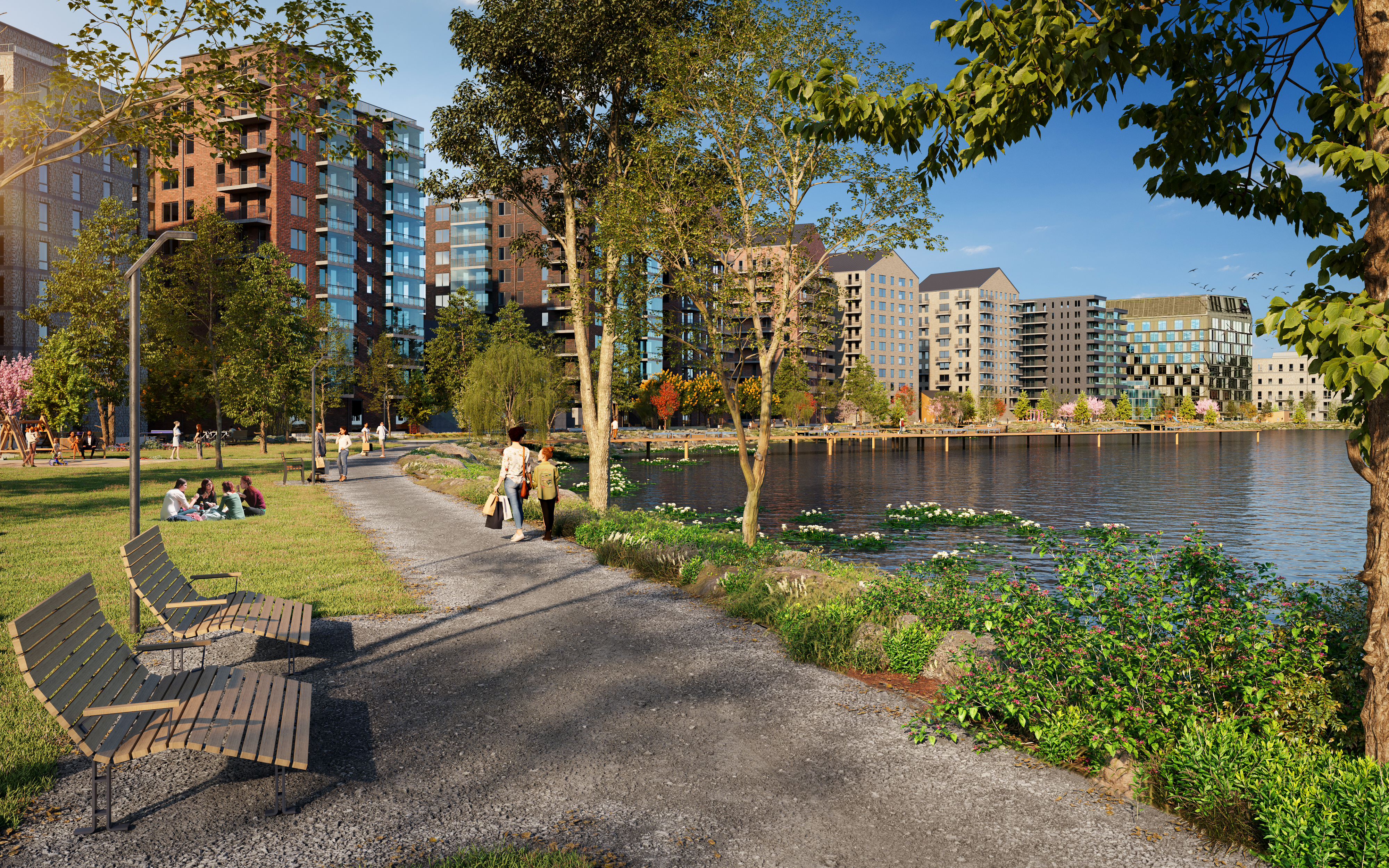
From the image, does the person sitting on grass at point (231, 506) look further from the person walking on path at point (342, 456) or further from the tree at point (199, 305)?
the tree at point (199, 305)

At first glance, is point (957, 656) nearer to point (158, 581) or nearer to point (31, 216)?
point (158, 581)

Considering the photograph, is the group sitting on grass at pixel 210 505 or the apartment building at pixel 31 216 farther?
the apartment building at pixel 31 216

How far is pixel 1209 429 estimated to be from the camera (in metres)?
173

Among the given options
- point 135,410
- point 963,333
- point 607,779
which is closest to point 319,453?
point 135,410

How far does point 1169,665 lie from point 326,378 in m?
64.3

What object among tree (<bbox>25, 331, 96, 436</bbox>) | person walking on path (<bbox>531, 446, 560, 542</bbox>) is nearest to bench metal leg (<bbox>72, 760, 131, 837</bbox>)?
person walking on path (<bbox>531, 446, 560, 542</bbox>)

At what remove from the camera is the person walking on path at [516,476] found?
15383 mm

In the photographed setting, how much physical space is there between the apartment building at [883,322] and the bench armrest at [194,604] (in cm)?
16169

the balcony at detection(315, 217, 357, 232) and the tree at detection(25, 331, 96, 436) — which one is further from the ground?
the balcony at detection(315, 217, 357, 232)

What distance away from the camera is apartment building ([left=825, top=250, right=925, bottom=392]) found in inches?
6791

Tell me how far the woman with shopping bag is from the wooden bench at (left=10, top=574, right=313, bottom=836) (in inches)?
383

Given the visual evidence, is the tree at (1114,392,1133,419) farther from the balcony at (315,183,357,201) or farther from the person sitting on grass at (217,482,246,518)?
the person sitting on grass at (217,482,246,518)

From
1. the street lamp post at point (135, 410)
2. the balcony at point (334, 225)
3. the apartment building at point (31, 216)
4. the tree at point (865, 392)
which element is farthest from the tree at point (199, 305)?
the tree at point (865, 392)

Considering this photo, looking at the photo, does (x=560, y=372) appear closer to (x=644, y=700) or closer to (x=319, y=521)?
(x=319, y=521)
